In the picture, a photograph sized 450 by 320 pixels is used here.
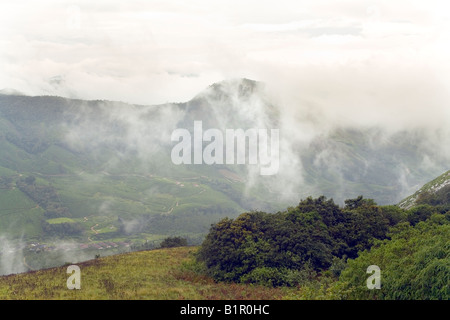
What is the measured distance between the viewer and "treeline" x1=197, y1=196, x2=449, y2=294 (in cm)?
4200

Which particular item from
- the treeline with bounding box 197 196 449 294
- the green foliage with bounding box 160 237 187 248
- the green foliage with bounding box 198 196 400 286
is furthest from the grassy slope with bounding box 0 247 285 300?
the green foliage with bounding box 160 237 187 248

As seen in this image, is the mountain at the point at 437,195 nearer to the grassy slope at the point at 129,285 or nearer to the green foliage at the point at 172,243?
the grassy slope at the point at 129,285

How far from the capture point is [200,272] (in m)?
45.0

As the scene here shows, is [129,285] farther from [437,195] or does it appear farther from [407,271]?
[437,195]

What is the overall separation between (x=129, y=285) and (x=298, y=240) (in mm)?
17994

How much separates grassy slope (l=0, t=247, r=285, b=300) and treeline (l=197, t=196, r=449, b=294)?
9.11 feet

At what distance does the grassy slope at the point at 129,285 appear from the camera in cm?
3569

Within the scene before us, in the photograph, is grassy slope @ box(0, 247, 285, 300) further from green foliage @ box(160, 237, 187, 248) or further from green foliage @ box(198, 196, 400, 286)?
green foliage @ box(160, 237, 187, 248)

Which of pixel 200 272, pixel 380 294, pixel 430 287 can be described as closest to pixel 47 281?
pixel 200 272

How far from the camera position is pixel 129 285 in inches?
1523

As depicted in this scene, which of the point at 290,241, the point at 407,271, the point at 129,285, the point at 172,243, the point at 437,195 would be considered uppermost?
the point at 437,195

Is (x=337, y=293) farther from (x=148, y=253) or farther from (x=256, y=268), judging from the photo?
(x=148, y=253)

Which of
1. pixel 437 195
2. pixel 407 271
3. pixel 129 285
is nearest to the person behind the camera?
pixel 407 271

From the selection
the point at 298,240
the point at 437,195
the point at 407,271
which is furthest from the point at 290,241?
the point at 437,195
